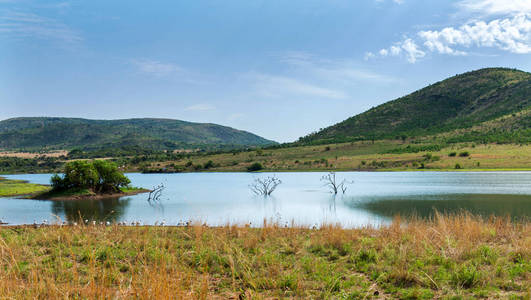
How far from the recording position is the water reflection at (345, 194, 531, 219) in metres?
27.9

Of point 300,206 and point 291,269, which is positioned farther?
point 300,206

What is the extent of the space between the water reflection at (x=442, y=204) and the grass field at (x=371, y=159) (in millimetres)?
36222

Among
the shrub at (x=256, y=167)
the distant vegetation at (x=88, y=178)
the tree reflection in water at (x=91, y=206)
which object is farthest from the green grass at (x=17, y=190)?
the shrub at (x=256, y=167)

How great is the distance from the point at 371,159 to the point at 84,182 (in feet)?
202

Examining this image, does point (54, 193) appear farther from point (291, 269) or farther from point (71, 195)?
point (291, 269)

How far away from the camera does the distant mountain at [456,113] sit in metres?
98.0

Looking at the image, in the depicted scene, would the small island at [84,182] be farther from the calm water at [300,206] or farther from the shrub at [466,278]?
the shrub at [466,278]

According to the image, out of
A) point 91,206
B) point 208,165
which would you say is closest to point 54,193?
point 91,206

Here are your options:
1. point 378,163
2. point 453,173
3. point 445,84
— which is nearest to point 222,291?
point 453,173

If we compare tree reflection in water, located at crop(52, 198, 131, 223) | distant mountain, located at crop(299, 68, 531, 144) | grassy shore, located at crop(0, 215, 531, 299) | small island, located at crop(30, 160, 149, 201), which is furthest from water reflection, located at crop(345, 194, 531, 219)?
distant mountain, located at crop(299, 68, 531, 144)

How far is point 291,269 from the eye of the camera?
8062mm

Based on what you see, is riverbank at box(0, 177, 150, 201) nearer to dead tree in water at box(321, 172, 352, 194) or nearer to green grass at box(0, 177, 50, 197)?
green grass at box(0, 177, 50, 197)

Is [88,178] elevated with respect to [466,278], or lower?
elevated

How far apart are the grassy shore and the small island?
38112mm
